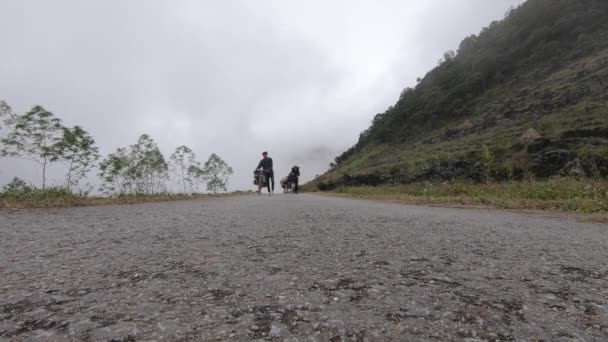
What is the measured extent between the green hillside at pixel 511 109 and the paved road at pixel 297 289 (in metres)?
15.6

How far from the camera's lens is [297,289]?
1337 millimetres

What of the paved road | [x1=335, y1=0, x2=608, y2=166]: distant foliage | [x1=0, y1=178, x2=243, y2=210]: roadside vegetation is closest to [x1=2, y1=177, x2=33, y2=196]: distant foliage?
[x1=0, y1=178, x2=243, y2=210]: roadside vegetation

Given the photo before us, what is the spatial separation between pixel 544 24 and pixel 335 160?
58911 mm

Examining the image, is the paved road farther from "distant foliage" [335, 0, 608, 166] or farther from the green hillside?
"distant foliage" [335, 0, 608, 166]

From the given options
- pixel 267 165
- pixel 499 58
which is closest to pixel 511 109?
pixel 499 58

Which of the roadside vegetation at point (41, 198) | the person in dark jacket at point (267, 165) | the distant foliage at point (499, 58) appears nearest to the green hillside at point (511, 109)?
the distant foliage at point (499, 58)

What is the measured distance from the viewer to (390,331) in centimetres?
97

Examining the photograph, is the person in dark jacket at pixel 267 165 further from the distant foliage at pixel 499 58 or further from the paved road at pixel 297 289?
the distant foliage at pixel 499 58

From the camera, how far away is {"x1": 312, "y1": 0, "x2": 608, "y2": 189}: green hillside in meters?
27.2

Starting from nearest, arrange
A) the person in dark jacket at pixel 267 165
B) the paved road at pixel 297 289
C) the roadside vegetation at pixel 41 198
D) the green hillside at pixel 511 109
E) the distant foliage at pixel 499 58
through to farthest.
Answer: the paved road at pixel 297 289, the roadside vegetation at pixel 41 198, the person in dark jacket at pixel 267 165, the green hillside at pixel 511 109, the distant foliage at pixel 499 58

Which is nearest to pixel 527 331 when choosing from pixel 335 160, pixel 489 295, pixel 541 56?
pixel 489 295

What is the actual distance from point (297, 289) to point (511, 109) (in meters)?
51.4

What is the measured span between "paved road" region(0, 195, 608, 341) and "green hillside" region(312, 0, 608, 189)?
15.6 meters

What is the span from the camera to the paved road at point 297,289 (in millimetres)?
967
